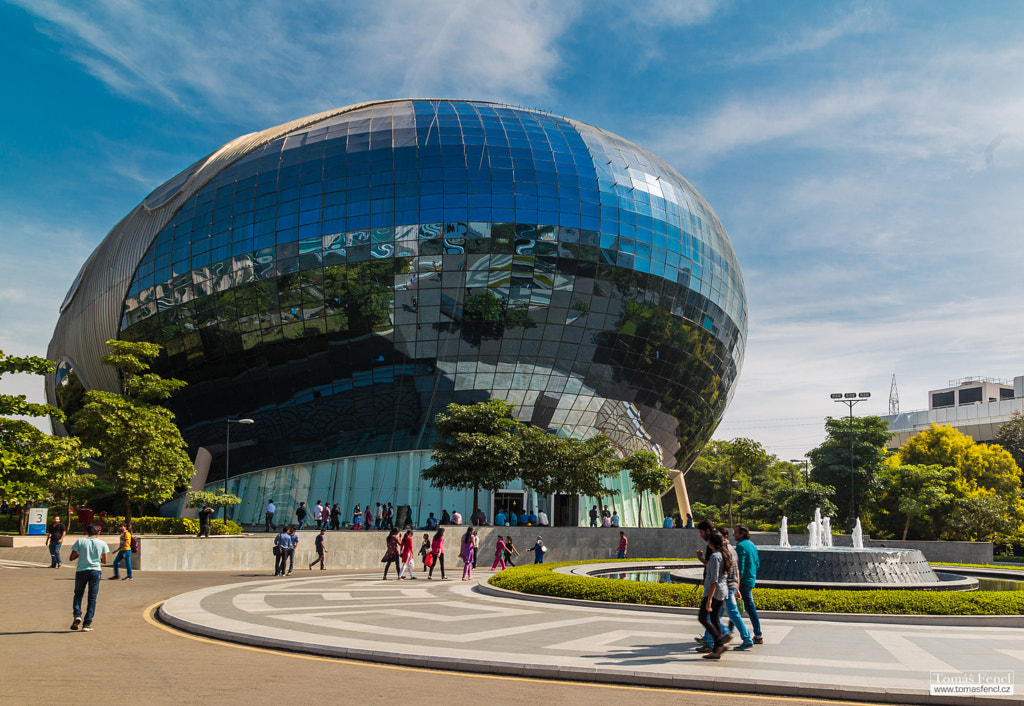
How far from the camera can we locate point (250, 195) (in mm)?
51500

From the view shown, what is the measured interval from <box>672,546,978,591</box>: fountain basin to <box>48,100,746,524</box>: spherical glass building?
94.2 feet

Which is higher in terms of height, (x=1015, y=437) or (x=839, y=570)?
(x=1015, y=437)

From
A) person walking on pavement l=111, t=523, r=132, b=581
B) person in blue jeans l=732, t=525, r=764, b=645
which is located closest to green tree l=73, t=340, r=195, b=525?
person walking on pavement l=111, t=523, r=132, b=581

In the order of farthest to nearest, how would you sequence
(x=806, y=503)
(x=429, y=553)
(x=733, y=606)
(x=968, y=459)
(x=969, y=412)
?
(x=969, y=412)
(x=968, y=459)
(x=806, y=503)
(x=429, y=553)
(x=733, y=606)

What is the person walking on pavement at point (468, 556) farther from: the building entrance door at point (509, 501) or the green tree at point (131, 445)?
the building entrance door at point (509, 501)

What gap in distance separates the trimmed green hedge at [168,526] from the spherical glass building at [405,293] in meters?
12.0

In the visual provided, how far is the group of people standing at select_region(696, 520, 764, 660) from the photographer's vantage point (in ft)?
40.4

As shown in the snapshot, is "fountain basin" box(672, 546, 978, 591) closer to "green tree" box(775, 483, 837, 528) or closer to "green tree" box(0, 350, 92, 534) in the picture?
"green tree" box(0, 350, 92, 534)

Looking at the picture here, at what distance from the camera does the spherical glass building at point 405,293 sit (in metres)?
48.7

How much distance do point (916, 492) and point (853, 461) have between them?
4.79 meters

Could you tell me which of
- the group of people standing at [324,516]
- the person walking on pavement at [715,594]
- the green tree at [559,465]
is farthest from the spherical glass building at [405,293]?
the person walking on pavement at [715,594]

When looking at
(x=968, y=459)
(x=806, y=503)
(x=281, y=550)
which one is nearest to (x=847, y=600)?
(x=281, y=550)

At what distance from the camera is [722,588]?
12562 millimetres

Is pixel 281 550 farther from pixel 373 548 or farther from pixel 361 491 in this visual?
pixel 361 491
